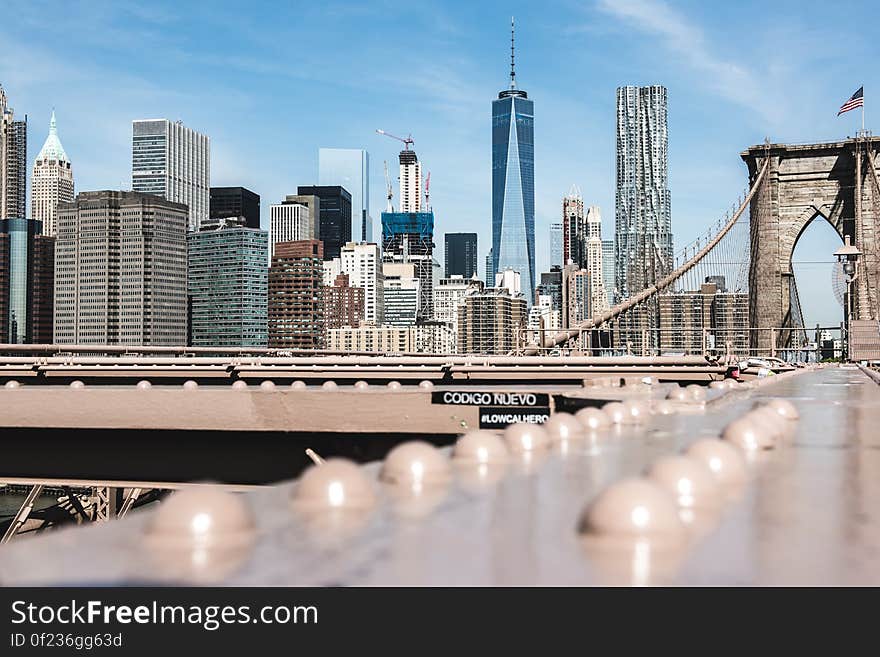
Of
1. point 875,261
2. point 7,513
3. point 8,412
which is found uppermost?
point 875,261

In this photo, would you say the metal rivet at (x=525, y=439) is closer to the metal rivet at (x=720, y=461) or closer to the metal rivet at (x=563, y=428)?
the metal rivet at (x=563, y=428)

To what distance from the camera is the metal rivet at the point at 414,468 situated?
2594mm

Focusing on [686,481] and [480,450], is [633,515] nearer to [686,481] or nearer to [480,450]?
[686,481]

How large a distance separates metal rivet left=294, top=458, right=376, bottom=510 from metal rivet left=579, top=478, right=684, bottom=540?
2.03 feet

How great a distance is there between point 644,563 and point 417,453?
111 cm

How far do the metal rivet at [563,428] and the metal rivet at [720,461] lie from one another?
93cm

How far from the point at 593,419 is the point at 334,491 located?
7.41 feet

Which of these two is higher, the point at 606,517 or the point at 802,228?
the point at 802,228

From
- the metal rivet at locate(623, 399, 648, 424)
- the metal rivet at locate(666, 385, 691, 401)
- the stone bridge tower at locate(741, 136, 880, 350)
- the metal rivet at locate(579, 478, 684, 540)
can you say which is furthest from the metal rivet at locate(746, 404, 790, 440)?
the stone bridge tower at locate(741, 136, 880, 350)

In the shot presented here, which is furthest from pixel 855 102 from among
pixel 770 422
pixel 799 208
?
pixel 770 422
